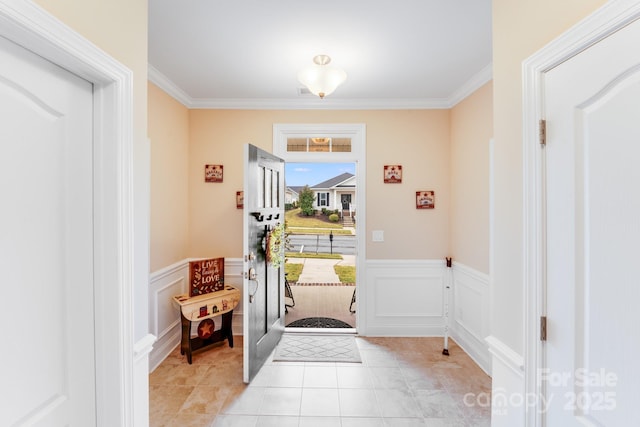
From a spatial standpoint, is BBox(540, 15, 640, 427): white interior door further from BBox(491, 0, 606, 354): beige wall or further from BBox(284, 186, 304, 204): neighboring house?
BBox(284, 186, 304, 204): neighboring house

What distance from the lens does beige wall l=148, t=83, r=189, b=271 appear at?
8.69 ft

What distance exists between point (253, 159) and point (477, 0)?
192 centimetres

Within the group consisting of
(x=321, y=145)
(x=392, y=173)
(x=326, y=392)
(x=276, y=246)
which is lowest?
(x=326, y=392)

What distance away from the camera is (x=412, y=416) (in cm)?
205

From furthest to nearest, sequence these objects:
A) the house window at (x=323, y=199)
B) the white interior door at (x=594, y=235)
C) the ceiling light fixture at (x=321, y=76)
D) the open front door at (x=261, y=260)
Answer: the house window at (x=323, y=199) < the open front door at (x=261, y=260) < the ceiling light fixture at (x=321, y=76) < the white interior door at (x=594, y=235)

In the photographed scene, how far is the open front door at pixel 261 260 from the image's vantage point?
2445mm

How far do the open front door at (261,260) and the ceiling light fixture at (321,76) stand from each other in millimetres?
734

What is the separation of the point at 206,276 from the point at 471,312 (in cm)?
276

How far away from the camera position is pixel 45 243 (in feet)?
2.82

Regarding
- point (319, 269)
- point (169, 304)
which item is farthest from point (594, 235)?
point (319, 269)

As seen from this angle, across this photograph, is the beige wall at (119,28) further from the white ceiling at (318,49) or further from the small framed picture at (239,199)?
the small framed picture at (239,199)

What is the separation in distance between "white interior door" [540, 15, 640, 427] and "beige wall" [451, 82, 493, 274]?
5.92 feet

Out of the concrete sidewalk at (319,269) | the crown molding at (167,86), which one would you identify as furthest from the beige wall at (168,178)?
the concrete sidewalk at (319,269)

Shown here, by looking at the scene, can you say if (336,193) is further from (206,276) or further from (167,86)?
(167,86)
